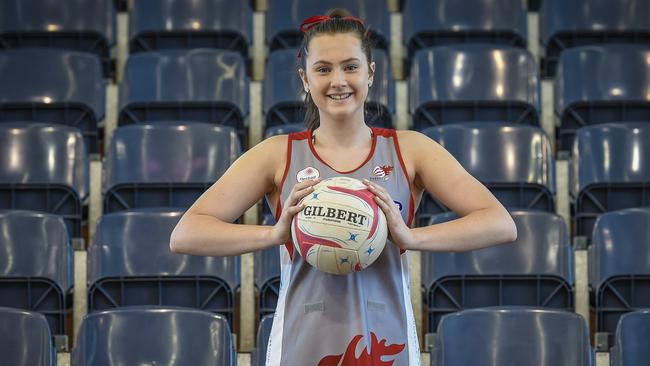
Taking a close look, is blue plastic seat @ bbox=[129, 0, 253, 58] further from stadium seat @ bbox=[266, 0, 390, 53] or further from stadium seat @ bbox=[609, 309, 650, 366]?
stadium seat @ bbox=[609, 309, 650, 366]

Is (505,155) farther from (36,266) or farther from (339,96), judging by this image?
(339,96)

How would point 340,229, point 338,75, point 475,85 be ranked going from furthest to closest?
point 475,85 → point 338,75 → point 340,229

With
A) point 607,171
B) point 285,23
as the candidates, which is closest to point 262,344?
point 607,171

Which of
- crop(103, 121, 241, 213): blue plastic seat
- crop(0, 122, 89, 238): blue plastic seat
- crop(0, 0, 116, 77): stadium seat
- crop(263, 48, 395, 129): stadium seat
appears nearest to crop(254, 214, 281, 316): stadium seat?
crop(103, 121, 241, 213): blue plastic seat

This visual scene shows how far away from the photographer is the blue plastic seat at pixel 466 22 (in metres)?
5.64

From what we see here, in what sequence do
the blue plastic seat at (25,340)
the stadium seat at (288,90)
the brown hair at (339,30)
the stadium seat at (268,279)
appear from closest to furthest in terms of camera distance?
the brown hair at (339,30), the blue plastic seat at (25,340), the stadium seat at (268,279), the stadium seat at (288,90)

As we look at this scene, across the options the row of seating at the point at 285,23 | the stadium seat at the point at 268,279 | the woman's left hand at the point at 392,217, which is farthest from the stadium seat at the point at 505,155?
the woman's left hand at the point at 392,217

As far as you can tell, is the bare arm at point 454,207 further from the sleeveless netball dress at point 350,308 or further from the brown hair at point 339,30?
the brown hair at point 339,30

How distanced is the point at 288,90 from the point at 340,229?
323 centimetres

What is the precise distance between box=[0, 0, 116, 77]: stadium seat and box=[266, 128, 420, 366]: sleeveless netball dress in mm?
3763

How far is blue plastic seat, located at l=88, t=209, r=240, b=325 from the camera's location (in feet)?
13.0

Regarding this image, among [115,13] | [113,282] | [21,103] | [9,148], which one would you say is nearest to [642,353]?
[113,282]

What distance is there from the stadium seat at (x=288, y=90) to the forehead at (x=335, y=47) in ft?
9.06

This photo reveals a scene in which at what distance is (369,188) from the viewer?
199 centimetres
